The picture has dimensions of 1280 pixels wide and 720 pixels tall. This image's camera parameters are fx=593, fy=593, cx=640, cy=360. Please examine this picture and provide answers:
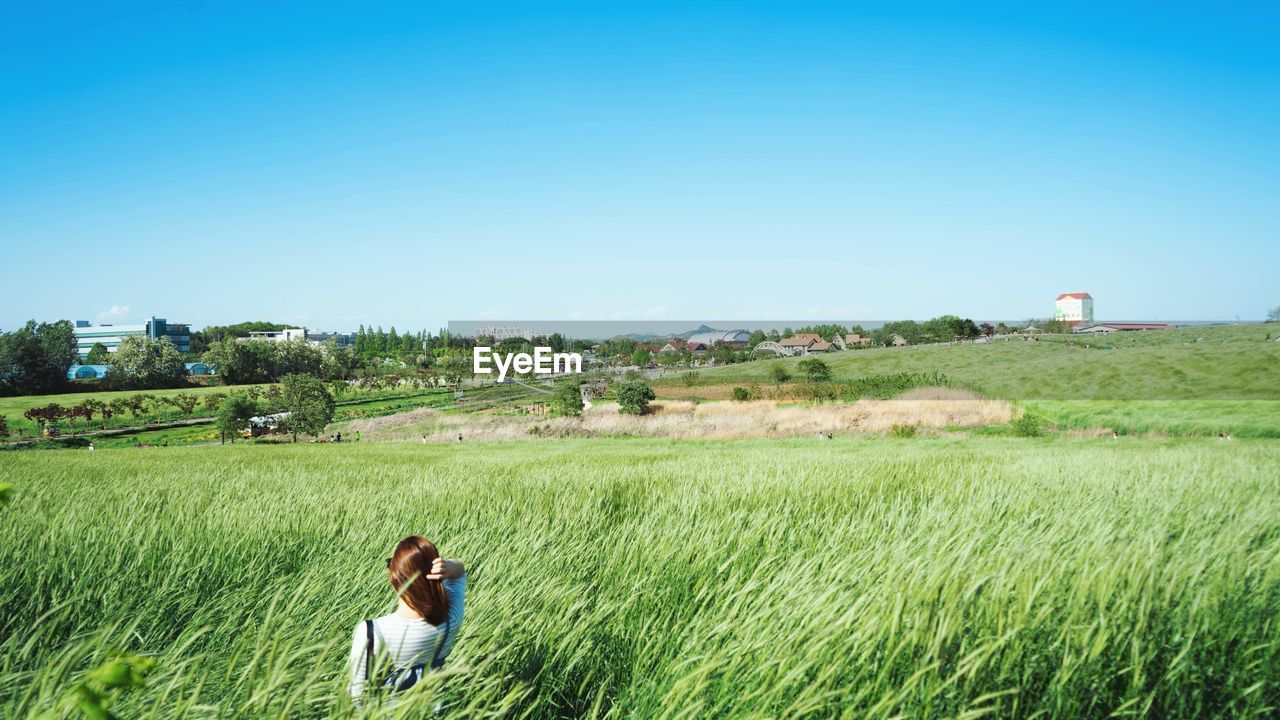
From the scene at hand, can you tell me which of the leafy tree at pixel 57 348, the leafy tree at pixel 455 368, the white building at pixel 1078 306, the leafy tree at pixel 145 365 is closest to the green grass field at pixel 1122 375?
the leafy tree at pixel 455 368

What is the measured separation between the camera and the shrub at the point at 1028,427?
69.3 feet

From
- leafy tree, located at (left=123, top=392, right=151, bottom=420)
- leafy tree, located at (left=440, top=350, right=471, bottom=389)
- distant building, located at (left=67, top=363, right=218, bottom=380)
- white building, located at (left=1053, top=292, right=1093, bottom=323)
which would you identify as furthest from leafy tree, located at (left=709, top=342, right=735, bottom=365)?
white building, located at (left=1053, top=292, right=1093, bottom=323)

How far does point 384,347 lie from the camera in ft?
204

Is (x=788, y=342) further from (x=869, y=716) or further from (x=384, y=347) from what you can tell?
(x=869, y=716)

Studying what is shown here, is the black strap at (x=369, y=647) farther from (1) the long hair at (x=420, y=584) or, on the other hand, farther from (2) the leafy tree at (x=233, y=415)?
(2) the leafy tree at (x=233, y=415)

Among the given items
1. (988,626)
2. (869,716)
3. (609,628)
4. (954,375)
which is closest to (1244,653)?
(988,626)

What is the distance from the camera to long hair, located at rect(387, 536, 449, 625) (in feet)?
7.22

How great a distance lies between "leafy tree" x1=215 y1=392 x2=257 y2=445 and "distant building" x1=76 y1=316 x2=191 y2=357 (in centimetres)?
3372

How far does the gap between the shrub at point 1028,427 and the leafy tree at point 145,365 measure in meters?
43.2

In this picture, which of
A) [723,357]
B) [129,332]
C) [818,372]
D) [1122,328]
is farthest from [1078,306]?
[129,332]

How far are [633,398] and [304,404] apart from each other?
16.5 m

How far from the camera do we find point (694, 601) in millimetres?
2857

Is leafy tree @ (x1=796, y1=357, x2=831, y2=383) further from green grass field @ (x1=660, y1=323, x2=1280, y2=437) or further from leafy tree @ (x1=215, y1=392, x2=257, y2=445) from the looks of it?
leafy tree @ (x1=215, y1=392, x2=257, y2=445)

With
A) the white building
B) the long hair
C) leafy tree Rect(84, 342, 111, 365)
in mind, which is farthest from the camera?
the white building
